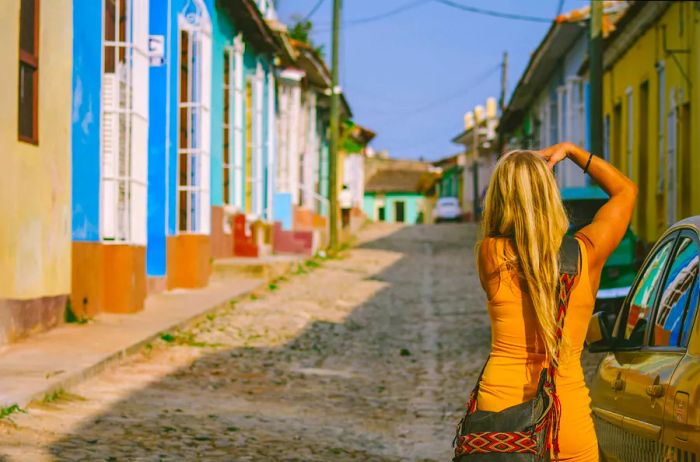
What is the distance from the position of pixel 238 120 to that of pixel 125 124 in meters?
8.05

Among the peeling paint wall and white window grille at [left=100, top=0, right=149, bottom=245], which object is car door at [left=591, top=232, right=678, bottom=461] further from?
white window grille at [left=100, top=0, right=149, bottom=245]

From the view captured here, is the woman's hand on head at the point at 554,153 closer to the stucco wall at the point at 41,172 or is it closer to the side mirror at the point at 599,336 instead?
the side mirror at the point at 599,336

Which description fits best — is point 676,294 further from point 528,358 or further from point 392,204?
point 392,204

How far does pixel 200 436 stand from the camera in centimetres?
745

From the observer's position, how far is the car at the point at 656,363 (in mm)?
3744

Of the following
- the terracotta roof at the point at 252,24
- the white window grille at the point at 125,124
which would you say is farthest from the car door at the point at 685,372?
the terracotta roof at the point at 252,24

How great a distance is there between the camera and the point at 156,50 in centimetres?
1375

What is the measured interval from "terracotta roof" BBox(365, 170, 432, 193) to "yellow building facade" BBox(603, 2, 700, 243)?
6038cm

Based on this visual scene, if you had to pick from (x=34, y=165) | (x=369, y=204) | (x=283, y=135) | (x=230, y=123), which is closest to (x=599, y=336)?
(x=34, y=165)

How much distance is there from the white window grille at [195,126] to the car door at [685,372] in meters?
12.0

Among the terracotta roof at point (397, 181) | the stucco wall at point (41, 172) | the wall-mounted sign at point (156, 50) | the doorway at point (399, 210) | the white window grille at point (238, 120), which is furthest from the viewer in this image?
the doorway at point (399, 210)

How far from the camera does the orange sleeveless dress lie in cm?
362

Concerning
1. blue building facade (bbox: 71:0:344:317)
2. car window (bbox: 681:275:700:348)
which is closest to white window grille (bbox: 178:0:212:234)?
blue building facade (bbox: 71:0:344:317)

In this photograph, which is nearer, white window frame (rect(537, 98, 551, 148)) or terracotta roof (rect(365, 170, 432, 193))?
white window frame (rect(537, 98, 551, 148))
